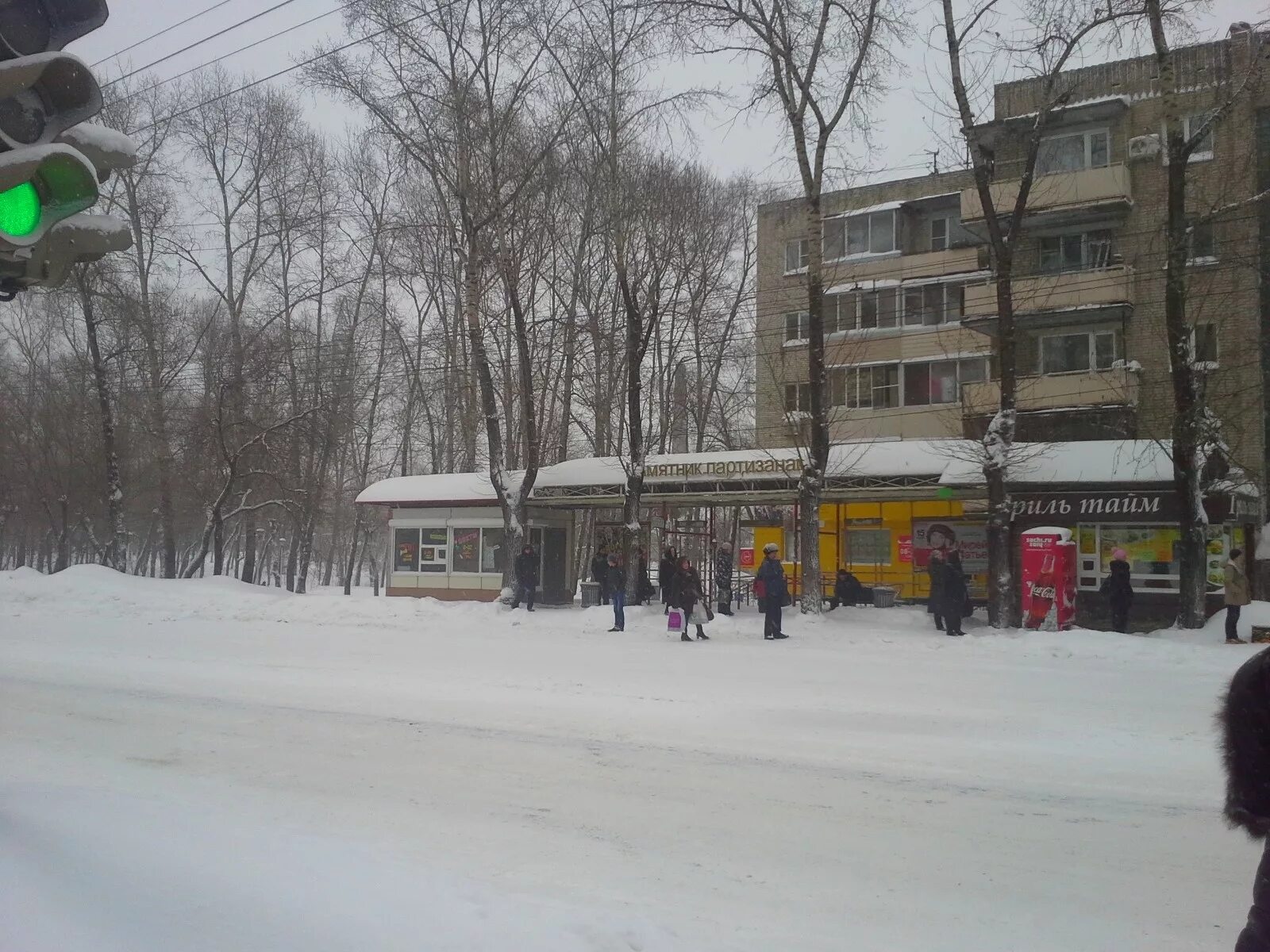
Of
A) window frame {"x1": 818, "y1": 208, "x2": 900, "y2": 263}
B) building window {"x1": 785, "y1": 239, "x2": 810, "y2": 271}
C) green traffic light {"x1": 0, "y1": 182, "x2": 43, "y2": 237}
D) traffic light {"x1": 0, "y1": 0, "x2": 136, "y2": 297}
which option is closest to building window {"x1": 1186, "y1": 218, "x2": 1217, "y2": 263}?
window frame {"x1": 818, "y1": 208, "x2": 900, "y2": 263}

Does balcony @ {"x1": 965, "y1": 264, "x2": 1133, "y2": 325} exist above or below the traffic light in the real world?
above

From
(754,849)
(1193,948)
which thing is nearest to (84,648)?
(754,849)

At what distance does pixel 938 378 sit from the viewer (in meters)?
37.6

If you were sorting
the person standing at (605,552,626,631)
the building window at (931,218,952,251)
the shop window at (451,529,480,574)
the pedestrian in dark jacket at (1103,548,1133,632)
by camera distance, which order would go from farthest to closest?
the building window at (931,218,952,251) → the shop window at (451,529,480,574) → the person standing at (605,552,626,631) → the pedestrian in dark jacket at (1103,548,1133,632)

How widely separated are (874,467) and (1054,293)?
13660 mm

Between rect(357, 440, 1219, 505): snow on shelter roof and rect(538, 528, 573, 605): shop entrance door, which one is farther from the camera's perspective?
rect(538, 528, 573, 605): shop entrance door

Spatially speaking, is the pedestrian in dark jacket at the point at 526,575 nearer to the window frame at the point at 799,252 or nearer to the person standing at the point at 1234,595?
the person standing at the point at 1234,595

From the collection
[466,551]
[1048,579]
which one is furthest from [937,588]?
[466,551]

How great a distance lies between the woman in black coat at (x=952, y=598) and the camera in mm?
18953


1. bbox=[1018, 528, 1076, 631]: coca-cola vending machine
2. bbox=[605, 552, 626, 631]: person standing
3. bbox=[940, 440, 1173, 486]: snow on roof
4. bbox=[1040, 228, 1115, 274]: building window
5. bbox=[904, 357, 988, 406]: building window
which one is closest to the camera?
bbox=[1018, 528, 1076, 631]: coca-cola vending machine

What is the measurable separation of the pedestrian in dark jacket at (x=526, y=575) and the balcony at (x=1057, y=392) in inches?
559

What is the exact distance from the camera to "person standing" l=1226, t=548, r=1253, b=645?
56.3 feet

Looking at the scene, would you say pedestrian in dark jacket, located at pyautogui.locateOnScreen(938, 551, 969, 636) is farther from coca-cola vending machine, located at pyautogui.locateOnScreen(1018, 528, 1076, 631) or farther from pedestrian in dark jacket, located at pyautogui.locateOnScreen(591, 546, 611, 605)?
pedestrian in dark jacket, located at pyautogui.locateOnScreen(591, 546, 611, 605)

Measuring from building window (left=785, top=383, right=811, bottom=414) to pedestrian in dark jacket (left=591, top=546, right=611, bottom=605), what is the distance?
535 cm
